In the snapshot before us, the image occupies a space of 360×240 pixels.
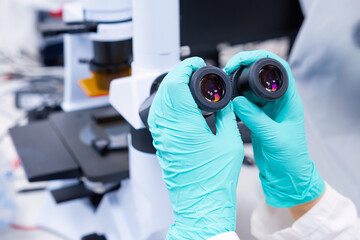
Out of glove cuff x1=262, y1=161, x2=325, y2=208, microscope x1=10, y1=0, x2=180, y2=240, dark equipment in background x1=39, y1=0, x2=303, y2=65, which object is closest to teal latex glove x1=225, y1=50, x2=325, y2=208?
glove cuff x1=262, y1=161, x2=325, y2=208

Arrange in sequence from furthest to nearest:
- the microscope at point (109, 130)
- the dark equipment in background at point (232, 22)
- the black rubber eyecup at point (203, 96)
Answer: the dark equipment in background at point (232, 22)
the microscope at point (109, 130)
the black rubber eyecup at point (203, 96)

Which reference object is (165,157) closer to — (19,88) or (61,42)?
(19,88)

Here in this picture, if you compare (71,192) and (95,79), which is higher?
(95,79)

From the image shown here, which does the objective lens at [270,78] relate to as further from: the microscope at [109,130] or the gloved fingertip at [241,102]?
the microscope at [109,130]

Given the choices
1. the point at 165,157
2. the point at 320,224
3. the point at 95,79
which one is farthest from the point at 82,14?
the point at 320,224

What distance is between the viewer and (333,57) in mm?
1018

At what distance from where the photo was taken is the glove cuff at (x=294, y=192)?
0.70 meters

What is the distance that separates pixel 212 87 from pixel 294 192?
0.30 meters

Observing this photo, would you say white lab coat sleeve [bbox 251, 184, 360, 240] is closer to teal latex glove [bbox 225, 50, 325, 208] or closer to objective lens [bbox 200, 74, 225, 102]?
teal latex glove [bbox 225, 50, 325, 208]

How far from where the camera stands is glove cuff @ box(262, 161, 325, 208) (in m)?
0.70

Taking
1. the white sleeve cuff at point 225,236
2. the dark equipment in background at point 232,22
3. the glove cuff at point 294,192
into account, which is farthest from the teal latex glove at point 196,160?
the dark equipment in background at point 232,22

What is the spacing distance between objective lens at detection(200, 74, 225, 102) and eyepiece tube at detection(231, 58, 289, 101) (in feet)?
0.17

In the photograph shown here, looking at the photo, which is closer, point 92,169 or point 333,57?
point 92,169

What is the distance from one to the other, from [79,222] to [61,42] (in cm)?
130
